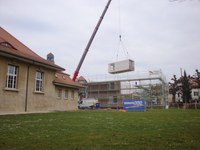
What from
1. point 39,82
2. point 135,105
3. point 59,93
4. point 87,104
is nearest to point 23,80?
point 39,82

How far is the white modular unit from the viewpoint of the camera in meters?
40.6

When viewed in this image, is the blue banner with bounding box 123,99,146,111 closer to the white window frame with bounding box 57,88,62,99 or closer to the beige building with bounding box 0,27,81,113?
the white window frame with bounding box 57,88,62,99

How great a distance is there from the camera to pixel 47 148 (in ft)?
17.9

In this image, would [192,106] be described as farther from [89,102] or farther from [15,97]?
[15,97]

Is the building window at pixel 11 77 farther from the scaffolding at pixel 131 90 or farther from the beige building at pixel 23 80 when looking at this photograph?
the scaffolding at pixel 131 90

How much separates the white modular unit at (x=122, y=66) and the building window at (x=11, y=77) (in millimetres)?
23620

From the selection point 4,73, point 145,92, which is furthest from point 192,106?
point 4,73

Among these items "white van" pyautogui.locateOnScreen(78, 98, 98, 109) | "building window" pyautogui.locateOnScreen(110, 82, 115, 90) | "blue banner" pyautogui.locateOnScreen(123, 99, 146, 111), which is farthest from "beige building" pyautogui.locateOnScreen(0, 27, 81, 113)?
"building window" pyautogui.locateOnScreen(110, 82, 115, 90)

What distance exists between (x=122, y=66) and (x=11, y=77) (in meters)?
25.0

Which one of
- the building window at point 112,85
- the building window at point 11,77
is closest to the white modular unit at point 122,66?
the building window at point 112,85

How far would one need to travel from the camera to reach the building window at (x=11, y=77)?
20.1 m

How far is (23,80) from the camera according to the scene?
21.5 m

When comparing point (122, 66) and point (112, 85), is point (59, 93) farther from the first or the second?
point (112, 85)

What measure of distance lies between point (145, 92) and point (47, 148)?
47224mm
